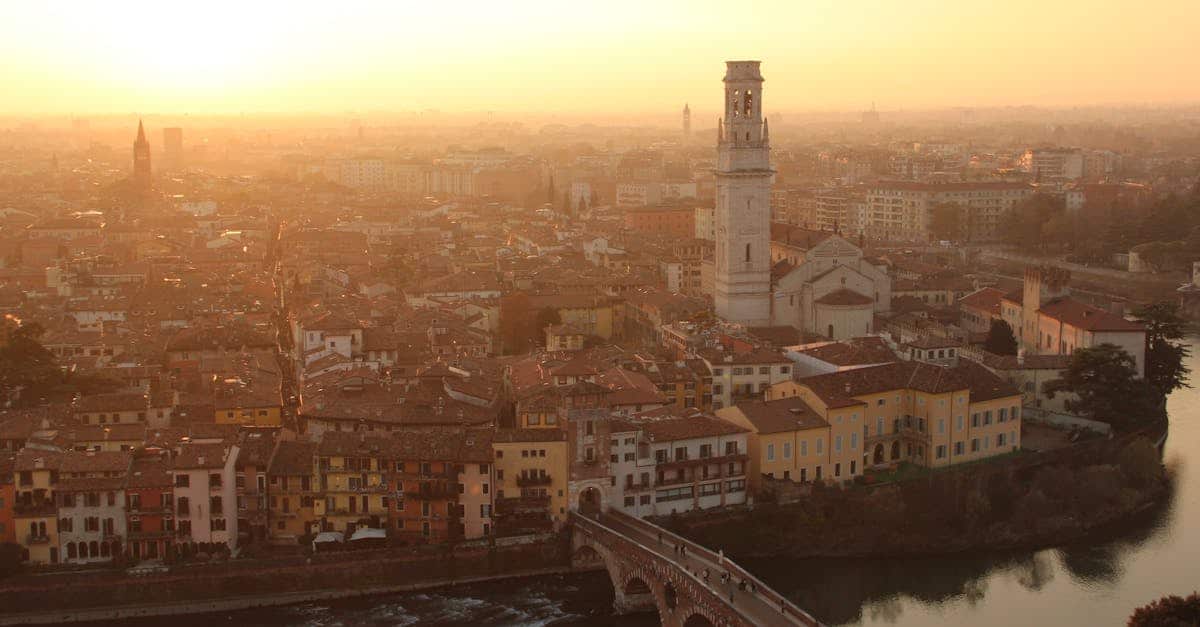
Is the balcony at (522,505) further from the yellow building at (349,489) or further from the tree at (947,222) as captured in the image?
the tree at (947,222)

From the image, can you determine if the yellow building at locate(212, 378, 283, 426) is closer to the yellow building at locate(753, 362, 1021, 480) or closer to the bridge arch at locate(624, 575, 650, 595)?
the bridge arch at locate(624, 575, 650, 595)

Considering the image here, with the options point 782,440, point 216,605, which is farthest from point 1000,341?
point 216,605

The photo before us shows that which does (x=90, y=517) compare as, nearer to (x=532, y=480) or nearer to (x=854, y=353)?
(x=532, y=480)

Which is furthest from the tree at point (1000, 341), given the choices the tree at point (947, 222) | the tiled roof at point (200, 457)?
the tree at point (947, 222)

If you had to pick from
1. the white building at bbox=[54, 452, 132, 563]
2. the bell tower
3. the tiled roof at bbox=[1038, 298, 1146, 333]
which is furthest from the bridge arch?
the bell tower

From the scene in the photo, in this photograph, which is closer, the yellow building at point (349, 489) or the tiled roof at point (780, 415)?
the yellow building at point (349, 489)

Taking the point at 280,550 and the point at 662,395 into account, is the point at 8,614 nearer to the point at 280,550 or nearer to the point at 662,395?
the point at 280,550
